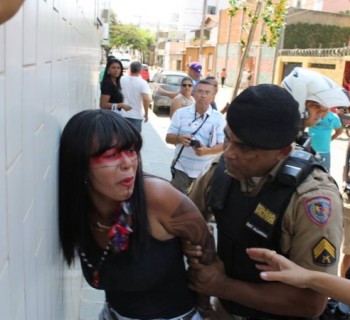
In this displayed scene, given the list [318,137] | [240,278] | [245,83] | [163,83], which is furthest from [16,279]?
[245,83]

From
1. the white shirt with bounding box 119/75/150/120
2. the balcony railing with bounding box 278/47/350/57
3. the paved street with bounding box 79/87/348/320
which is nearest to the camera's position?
the paved street with bounding box 79/87/348/320

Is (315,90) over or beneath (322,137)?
over

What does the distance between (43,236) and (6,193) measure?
501mm

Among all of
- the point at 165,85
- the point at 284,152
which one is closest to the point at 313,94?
the point at 284,152

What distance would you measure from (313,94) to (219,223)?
3.45 feet

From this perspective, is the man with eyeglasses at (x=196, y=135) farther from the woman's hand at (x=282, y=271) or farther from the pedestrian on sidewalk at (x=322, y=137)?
the woman's hand at (x=282, y=271)

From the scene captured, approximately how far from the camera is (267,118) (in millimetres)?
1428

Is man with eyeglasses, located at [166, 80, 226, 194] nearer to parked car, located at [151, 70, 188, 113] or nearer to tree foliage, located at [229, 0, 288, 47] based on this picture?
tree foliage, located at [229, 0, 288, 47]

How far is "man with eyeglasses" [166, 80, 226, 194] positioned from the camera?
14.0 ft

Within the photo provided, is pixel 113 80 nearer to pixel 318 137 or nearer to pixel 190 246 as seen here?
pixel 318 137

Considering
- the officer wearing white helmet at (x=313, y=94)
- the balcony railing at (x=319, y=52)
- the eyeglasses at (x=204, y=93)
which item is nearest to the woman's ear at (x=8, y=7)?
the officer wearing white helmet at (x=313, y=94)

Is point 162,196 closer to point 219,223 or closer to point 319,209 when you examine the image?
point 219,223

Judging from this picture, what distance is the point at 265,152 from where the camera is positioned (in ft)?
4.89

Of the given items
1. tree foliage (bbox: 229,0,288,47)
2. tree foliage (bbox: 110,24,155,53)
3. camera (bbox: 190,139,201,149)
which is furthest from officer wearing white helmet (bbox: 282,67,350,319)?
tree foliage (bbox: 110,24,155,53)
